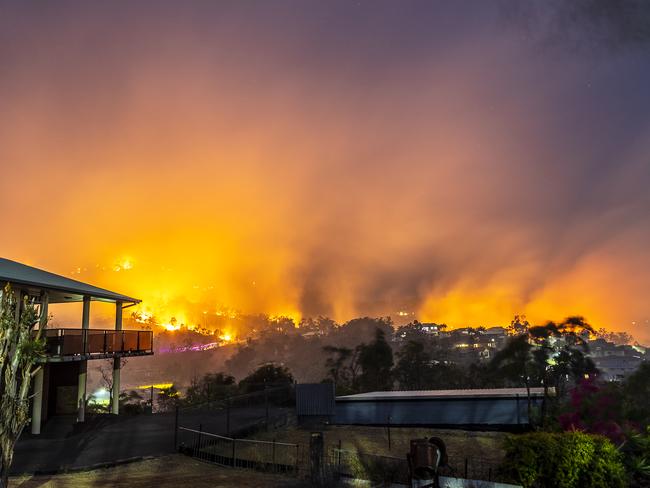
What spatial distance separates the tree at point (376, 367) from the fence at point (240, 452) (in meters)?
38.7

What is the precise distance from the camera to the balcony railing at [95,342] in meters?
24.4

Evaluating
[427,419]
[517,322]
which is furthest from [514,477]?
[517,322]

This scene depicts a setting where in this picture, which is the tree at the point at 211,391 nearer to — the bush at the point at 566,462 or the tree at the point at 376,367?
the tree at the point at 376,367

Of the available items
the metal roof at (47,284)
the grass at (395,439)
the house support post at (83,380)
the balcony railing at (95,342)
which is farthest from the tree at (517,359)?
the house support post at (83,380)

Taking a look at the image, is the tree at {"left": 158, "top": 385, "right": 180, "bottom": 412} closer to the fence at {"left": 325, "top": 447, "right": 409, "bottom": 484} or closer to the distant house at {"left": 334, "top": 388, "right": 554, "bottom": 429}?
the distant house at {"left": 334, "top": 388, "right": 554, "bottom": 429}

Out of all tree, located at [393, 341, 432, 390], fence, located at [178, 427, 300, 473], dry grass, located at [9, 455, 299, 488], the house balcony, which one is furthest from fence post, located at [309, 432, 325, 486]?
tree, located at [393, 341, 432, 390]

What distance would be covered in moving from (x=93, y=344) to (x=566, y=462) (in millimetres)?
23752

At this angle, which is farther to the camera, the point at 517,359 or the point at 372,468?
the point at 517,359

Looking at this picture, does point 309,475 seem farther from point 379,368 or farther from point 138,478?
point 379,368

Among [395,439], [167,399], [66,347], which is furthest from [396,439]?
[167,399]

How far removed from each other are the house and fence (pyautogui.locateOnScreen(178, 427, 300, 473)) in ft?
24.1

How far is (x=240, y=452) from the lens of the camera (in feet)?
66.0

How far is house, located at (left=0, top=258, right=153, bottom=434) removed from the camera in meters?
22.8

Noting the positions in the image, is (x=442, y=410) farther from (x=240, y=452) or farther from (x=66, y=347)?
(x=66, y=347)
